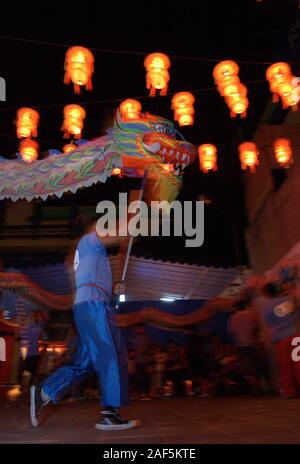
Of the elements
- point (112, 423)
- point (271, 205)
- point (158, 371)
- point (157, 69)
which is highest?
point (157, 69)

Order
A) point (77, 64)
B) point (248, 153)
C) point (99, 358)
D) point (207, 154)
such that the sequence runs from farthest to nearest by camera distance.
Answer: point (207, 154) < point (248, 153) < point (77, 64) < point (99, 358)

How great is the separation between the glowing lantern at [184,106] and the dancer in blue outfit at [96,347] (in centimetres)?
604

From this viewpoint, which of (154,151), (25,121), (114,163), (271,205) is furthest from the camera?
(271,205)

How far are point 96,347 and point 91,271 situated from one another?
641mm

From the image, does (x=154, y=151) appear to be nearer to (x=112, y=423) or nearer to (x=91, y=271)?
(x=91, y=271)

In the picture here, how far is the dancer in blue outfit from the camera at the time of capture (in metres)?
3.22

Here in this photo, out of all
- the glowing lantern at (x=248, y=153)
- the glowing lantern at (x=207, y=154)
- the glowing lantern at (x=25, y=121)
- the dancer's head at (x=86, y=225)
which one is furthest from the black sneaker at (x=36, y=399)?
the glowing lantern at (x=248, y=153)

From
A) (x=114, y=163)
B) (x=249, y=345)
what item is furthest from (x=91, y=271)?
(x=249, y=345)

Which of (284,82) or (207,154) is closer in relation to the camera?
(284,82)

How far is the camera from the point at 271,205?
31.4 feet

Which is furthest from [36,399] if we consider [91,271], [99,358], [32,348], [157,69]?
[157,69]

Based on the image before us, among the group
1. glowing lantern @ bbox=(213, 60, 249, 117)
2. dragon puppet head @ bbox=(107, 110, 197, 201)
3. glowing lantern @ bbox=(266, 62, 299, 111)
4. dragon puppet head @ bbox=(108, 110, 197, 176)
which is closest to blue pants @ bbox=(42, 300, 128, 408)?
dragon puppet head @ bbox=(107, 110, 197, 201)

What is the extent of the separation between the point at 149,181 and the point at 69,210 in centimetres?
1232

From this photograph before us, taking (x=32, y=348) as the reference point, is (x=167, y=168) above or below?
above
